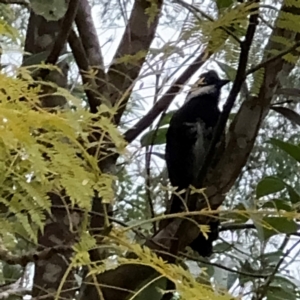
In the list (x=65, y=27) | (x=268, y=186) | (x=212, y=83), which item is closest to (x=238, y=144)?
(x=268, y=186)

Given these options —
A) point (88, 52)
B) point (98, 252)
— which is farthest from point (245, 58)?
point (88, 52)

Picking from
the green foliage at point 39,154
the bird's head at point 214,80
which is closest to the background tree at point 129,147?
the green foliage at point 39,154

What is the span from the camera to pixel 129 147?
595 mm

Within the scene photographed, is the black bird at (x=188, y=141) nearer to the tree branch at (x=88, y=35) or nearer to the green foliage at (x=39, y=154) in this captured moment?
the tree branch at (x=88, y=35)

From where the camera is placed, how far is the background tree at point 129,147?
1.21 feet

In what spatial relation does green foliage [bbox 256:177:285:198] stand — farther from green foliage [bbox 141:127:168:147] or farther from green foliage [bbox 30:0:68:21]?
green foliage [bbox 30:0:68:21]

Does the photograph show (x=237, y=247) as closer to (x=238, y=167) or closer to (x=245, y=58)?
(x=238, y=167)

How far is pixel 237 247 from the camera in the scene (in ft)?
3.23

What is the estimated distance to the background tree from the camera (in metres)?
0.37

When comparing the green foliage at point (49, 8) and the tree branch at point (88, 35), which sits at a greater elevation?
the green foliage at point (49, 8)

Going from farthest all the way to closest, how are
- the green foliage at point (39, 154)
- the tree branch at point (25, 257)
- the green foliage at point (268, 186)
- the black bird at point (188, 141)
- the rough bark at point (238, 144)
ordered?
the black bird at point (188, 141)
the green foliage at point (268, 186)
the rough bark at point (238, 144)
the tree branch at point (25, 257)
the green foliage at point (39, 154)

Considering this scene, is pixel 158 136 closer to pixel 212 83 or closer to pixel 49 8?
pixel 212 83

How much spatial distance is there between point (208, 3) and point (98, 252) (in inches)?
16.3

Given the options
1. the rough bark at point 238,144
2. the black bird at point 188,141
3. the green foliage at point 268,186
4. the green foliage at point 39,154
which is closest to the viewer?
the green foliage at point 39,154
